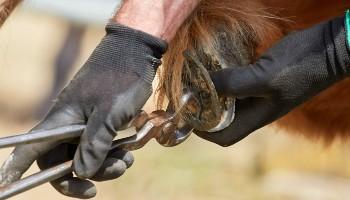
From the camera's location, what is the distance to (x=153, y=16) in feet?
5.19

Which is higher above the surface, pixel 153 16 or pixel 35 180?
pixel 153 16

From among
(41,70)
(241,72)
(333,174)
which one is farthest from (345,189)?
(241,72)

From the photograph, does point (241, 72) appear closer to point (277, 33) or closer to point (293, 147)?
point (277, 33)

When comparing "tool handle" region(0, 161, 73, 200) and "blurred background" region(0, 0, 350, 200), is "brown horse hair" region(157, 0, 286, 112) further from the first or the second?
"blurred background" region(0, 0, 350, 200)

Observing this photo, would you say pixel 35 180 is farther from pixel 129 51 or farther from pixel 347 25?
pixel 347 25

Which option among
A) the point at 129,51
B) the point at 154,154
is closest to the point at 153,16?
the point at 129,51

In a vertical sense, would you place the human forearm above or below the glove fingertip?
above

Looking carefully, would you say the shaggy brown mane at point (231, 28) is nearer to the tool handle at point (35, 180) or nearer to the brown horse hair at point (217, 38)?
the brown horse hair at point (217, 38)

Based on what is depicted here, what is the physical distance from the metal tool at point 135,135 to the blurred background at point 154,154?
6.77ft

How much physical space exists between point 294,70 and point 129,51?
35 centimetres

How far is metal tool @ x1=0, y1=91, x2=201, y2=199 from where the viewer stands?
1.40 m

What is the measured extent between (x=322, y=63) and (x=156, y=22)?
35 cm

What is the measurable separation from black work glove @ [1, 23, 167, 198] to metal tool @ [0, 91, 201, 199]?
0.03 metres

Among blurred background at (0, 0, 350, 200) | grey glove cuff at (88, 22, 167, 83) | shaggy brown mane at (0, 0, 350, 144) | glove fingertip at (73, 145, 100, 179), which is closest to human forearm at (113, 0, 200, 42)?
grey glove cuff at (88, 22, 167, 83)
